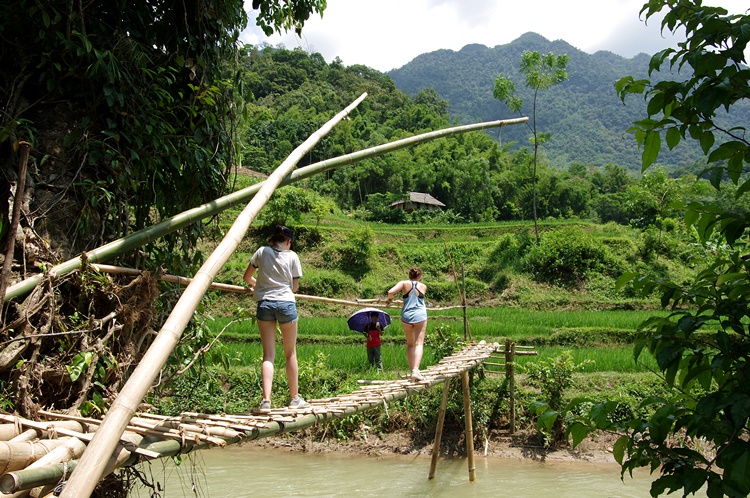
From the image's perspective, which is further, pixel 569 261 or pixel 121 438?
pixel 569 261

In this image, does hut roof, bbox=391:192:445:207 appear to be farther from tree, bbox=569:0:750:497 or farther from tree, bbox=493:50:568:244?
tree, bbox=569:0:750:497

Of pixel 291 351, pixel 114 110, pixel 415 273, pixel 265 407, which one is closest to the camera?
pixel 265 407

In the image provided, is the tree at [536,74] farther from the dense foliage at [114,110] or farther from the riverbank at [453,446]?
the dense foliage at [114,110]

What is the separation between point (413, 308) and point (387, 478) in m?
3.34

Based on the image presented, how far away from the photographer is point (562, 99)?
96.3 metres

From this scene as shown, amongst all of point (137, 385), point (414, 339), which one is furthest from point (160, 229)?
point (414, 339)

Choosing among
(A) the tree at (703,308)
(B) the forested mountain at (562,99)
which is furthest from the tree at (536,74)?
(B) the forested mountain at (562,99)

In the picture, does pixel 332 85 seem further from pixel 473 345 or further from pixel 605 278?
pixel 473 345

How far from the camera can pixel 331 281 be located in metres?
16.2

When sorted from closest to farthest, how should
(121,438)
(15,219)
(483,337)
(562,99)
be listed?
1. (121,438)
2. (15,219)
3. (483,337)
4. (562,99)

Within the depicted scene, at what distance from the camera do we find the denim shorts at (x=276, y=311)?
336 centimetres

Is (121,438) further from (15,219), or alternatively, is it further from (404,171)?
(404,171)

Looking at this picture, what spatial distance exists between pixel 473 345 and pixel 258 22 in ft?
14.2

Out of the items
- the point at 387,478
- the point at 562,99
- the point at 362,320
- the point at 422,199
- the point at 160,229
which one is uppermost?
the point at 562,99
